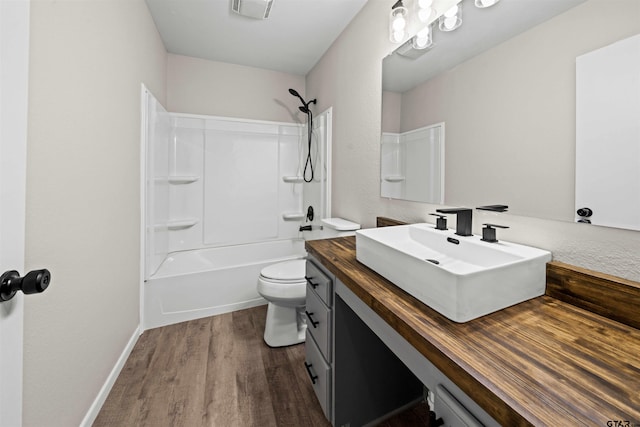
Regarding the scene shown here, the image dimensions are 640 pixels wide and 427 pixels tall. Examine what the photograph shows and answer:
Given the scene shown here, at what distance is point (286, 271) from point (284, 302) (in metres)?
0.22

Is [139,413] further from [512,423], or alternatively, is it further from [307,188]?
[307,188]

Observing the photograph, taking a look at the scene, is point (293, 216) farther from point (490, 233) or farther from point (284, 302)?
point (490, 233)

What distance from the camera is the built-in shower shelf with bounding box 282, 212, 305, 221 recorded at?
3.12 metres

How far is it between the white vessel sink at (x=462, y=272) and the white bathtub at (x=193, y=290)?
1583 mm

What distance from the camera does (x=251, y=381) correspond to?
153cm

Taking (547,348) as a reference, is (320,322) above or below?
below

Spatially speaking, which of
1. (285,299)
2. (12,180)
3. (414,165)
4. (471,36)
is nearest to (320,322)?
(285,299)

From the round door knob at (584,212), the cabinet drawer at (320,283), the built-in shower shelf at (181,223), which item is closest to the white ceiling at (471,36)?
the round door knob at (584,212)

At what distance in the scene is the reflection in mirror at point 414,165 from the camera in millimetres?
1304

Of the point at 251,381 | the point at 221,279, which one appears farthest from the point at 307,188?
the point at 251,381

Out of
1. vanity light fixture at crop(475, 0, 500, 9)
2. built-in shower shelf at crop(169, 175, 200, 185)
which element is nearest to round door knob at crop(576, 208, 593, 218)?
vanity light fixture at crop(475, 0, 500, 9)

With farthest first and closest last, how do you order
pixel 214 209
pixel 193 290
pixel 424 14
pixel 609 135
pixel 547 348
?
pixel 214 209 → pixel 193 290 → pixel 424 14 → pixel 609 135 → pixel 547 348

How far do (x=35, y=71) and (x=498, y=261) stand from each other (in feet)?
5.34

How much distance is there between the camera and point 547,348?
553 mm
